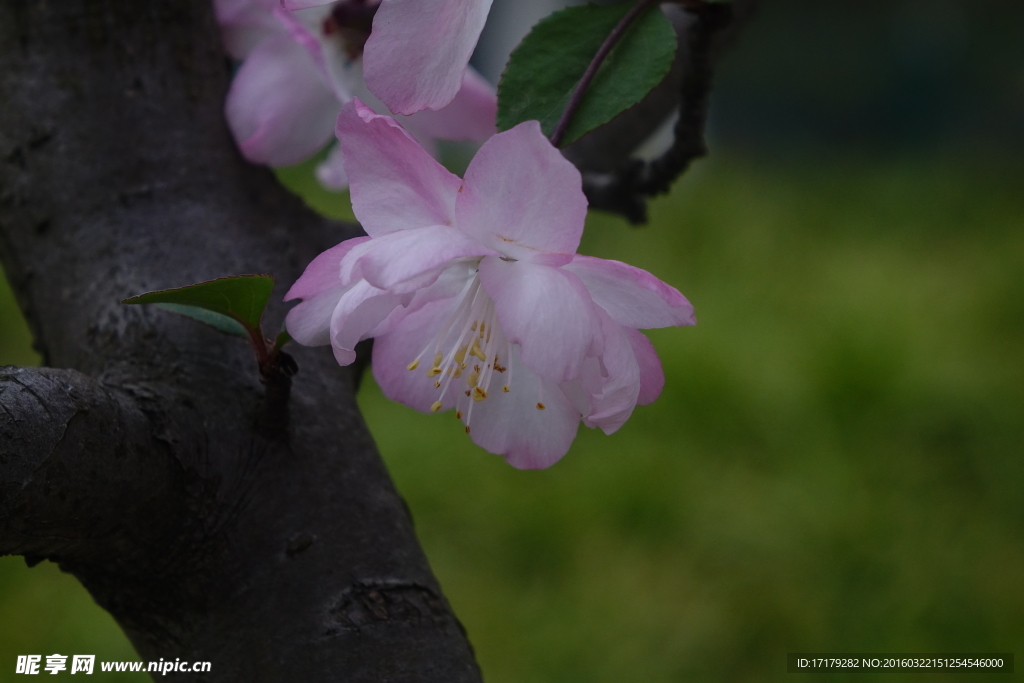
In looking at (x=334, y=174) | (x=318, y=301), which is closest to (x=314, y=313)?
(x=318, y=301)

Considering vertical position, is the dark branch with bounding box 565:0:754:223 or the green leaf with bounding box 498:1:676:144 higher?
the green leaf with bounding box 498:1:676:144

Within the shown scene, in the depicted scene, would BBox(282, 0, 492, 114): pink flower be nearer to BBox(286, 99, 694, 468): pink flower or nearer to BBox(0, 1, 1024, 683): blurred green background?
BBox(286, 99, 694, 468): pink flower

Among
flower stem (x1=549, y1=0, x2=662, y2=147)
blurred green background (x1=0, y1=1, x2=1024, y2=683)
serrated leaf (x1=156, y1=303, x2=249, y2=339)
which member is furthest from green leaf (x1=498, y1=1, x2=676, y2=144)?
blurred green background (x1=0, y1=1, x2=1024, y2=683)

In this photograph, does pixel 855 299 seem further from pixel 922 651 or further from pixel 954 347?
pixel 922 651

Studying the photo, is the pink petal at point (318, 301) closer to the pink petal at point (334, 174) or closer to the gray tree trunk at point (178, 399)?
the gray tree trunk at point (178, 399)

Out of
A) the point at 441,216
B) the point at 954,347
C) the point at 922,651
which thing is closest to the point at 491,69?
the point at 954,347

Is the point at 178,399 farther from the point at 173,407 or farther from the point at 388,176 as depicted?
the point at 388,176
